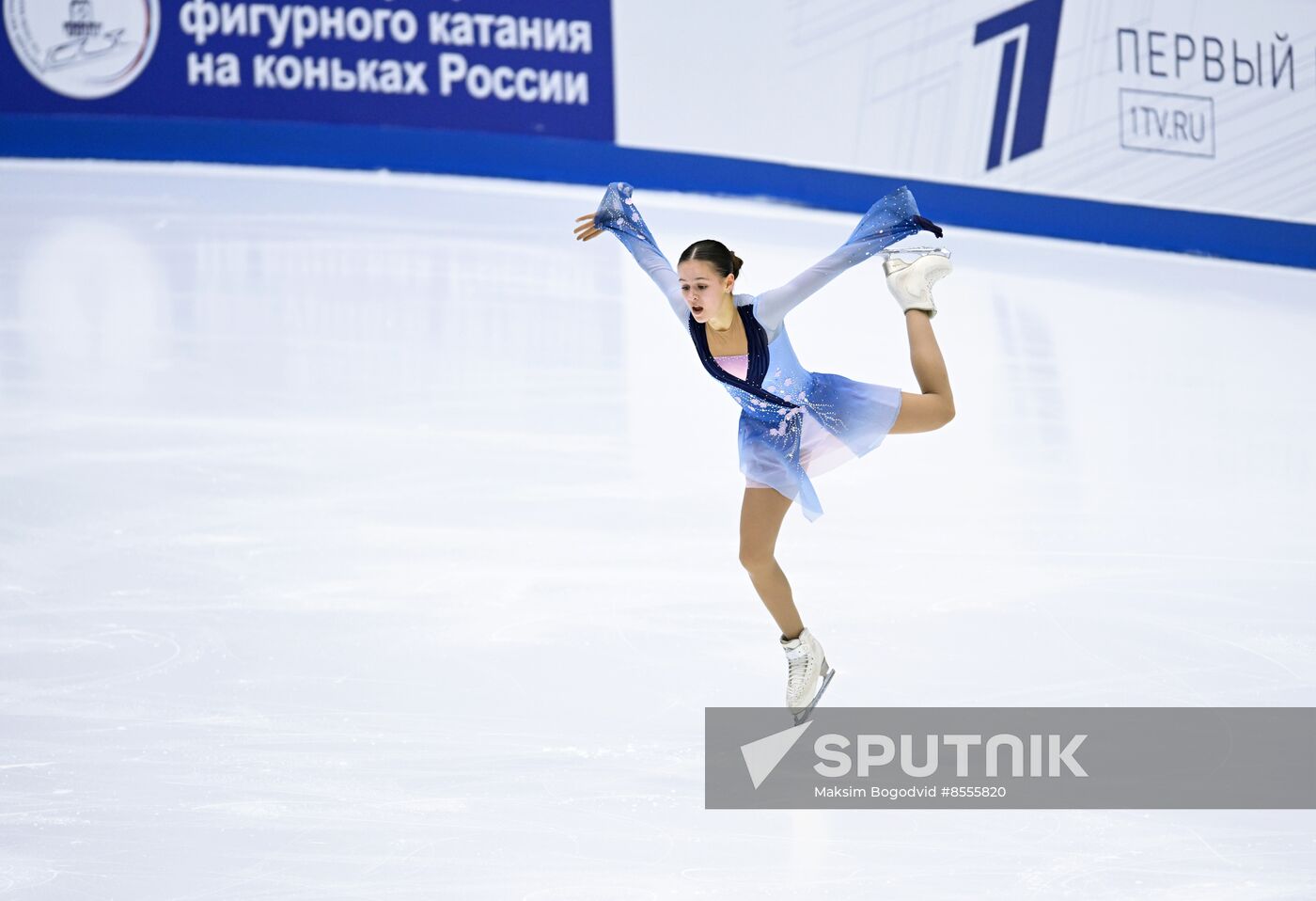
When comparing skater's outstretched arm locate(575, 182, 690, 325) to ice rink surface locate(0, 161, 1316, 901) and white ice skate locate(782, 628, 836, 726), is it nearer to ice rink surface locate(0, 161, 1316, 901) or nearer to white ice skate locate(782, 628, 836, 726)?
white ice skate locate(782, 628, 836, 726)

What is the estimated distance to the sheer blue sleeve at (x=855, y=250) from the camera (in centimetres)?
372

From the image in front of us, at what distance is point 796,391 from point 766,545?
38 cm

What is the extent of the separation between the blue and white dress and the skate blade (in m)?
0.39

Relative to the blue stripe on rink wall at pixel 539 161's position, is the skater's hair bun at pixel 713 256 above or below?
below

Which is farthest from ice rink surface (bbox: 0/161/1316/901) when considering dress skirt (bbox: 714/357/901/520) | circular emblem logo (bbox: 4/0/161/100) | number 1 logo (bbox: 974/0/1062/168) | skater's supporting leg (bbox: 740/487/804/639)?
circular emblem logo (bbox: 4/0/161/100)

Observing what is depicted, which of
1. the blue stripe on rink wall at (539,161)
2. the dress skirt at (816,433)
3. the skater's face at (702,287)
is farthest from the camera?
the blue stripe on rink wall at (539,161)

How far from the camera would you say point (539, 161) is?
1327 cm

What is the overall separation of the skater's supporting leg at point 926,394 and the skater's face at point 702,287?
1.62ft

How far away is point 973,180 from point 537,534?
6815mm

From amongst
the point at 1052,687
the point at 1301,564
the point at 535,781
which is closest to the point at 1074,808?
the point at 1052,687

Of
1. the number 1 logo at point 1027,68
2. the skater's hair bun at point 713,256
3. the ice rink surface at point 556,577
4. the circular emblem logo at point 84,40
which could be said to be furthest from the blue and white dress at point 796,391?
the circular emblem logo at point 84,40

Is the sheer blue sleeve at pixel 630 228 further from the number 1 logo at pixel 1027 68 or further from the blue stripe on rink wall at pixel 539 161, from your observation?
the blue stripe on rink wall at pixel 539 161

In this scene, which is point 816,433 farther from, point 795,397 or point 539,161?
point 539,161

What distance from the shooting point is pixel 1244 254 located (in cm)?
1024
